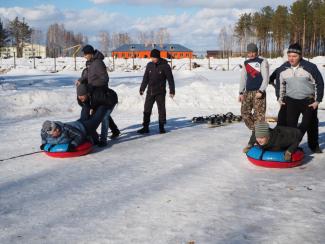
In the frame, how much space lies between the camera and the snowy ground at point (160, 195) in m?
3.95

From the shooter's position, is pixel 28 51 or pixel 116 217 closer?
pixel 116 217

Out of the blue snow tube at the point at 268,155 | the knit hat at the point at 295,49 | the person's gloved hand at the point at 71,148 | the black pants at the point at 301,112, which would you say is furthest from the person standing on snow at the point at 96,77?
the knit hat at the point at 295,49

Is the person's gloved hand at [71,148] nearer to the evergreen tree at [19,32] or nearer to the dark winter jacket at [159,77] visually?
the dark winter jacket at [159,77]

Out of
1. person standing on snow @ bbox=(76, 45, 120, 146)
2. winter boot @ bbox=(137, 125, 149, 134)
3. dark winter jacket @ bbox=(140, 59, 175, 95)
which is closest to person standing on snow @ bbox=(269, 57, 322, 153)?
dark winter jacket @ bbox=(140, 59, 175, 95)

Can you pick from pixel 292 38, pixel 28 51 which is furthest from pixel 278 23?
pixel 28 51

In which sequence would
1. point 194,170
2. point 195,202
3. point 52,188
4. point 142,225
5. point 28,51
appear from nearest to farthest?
1. point 142,225
2. point 195,202
3. point 52,188
4. point 194,170
5. point 28,51

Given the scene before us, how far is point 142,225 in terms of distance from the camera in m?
4.12

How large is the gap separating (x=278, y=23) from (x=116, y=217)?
66537mm

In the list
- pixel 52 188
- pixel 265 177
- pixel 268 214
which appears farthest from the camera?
pixel 265 177

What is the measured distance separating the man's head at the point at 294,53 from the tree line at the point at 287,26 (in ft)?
181

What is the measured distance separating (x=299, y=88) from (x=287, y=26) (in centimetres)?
6322

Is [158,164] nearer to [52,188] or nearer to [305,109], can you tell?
[52,188]

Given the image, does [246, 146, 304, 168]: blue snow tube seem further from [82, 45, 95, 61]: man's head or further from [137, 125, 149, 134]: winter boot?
[82, 45, 95, 61]: man's head

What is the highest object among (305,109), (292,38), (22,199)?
(292,38)
